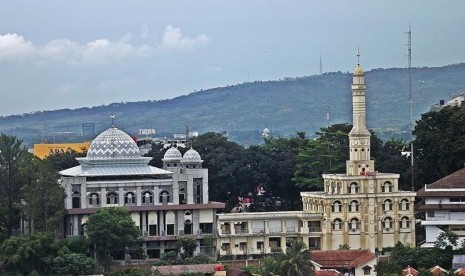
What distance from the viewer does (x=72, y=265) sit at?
222 ft

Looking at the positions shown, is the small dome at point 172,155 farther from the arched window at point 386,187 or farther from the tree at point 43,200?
the arched window at point 386,187

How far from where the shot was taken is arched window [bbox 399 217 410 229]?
248ft

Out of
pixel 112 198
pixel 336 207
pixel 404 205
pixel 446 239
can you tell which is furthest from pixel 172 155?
pixel 446 239

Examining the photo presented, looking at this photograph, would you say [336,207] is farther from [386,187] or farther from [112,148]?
[112,148]

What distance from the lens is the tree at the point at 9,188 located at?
7694 centimetres

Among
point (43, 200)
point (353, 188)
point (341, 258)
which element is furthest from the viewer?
point (353, 188)

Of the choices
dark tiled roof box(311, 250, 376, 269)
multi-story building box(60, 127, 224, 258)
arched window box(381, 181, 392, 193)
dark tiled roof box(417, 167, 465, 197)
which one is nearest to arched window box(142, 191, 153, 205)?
multi-story building box(60, 127, 224, 258)

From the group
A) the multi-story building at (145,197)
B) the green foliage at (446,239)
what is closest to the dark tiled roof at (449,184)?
the green foliage at (446,239)

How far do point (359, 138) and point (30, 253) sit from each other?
60.9 ft

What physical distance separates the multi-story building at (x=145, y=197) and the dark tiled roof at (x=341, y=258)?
8.10 meters

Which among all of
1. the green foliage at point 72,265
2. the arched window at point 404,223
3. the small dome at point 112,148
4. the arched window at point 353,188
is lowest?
the green foliage at point 72,265

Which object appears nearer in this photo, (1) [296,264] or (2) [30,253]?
(1) [296,264]

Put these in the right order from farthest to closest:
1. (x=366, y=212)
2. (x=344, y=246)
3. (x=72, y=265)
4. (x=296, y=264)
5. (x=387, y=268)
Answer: (x=366, y=212), (x=344, y=246), (x=72, y=265), (x=387, y=268), (x=296, y=264)

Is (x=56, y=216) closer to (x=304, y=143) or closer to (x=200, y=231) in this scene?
(x=200, y=231)
